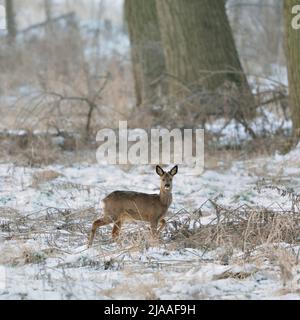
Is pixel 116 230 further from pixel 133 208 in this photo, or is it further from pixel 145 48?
pixel 145 48

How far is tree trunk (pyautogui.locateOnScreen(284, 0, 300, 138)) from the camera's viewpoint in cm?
1179

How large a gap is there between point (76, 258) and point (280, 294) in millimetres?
1871

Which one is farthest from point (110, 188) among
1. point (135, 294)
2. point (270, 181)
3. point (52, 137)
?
point (135, 294)

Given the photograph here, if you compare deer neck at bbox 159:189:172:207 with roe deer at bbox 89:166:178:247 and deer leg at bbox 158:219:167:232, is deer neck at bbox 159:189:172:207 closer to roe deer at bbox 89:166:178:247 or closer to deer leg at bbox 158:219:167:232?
roe deer at bbox 89:166:178:247

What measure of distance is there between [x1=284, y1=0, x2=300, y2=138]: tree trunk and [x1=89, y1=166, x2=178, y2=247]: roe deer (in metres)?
4.29

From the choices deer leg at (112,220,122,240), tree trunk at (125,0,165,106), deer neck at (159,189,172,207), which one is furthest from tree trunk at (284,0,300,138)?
deer leg at (112,220,122,240)

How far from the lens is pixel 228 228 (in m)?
7.63

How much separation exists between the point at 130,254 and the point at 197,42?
7.70 m

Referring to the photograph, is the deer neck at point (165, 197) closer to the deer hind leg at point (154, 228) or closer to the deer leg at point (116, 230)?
the deer hind leg at point (154, 228)

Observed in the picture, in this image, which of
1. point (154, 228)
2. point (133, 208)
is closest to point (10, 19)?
point (133, 208)

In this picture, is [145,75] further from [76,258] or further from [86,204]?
[76,258]

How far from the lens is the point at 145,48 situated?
15.8m

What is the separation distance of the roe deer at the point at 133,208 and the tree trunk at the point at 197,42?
5.82 metres

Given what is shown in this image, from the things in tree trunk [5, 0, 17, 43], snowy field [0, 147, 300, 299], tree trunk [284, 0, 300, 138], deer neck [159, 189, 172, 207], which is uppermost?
tree trunk [5, 0, 17, 43]
